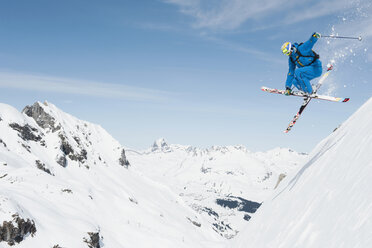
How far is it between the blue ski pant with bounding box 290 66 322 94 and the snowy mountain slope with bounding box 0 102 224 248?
2545 centimetres

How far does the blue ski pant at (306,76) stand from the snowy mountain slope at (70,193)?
25453 millimetres

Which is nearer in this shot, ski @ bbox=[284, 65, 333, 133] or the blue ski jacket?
the blue ski jacket

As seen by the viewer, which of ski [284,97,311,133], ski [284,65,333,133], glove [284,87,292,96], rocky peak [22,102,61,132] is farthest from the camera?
rocky peak [22,102,61,132]

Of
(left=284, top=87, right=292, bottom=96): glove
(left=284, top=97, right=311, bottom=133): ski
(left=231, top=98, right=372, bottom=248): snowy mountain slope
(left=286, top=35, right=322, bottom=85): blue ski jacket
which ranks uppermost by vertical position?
(left=286, top=35, right=322, bottom=85): blue ski jacket

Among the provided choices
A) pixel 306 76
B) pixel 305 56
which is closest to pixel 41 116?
pixel 306 76

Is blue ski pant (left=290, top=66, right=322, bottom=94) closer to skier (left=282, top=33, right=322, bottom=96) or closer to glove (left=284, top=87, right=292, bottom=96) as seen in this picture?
skier (left=282, top=33, right=322, bottom=96)

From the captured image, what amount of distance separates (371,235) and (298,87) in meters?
11.5

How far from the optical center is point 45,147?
3369 inches

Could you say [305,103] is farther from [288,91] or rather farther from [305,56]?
[305,56]

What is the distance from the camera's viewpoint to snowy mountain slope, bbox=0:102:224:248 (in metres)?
29.1

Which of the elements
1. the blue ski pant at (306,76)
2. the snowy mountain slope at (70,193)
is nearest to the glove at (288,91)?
the blue ski pant at (306,76)

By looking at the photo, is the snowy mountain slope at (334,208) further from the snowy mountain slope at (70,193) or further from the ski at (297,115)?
the snowy mountain slope at (70,193)

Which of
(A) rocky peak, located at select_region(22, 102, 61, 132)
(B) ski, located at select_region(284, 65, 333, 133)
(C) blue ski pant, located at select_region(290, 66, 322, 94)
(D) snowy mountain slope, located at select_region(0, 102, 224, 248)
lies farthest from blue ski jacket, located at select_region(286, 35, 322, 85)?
(A) rocky peak, located at select_region(22, 102, 61, 132)

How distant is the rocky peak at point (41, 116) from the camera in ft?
308
